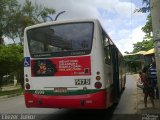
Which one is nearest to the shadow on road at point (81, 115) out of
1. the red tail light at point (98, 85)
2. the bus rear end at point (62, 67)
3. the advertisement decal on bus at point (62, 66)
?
the bus rear end at point (62, 67)

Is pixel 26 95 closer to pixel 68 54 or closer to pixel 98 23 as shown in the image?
pixel 68 54

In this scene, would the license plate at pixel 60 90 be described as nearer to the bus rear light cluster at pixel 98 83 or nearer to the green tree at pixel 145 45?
the bus rear light cluster at pixel 98 83

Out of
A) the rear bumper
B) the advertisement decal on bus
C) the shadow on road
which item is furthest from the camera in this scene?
the shadow on road

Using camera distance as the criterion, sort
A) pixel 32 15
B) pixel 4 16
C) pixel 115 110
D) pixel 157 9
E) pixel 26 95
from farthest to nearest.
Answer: pixel 32 15
pixel 4 16
pixel 115 110
pixel 26 95
pixel 157 9

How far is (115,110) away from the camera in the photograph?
1703 cm

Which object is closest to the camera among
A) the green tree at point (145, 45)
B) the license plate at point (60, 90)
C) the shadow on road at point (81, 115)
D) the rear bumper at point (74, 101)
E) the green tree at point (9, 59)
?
the rear bumper at point (74, 101)

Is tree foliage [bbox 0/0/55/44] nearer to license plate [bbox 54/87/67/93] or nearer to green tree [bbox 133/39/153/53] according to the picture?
green tree [bbox 133/39/153/53]

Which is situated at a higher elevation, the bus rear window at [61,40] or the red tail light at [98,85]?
the bus rear window at [61,40]

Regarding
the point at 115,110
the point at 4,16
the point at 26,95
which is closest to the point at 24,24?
the point at 4,16

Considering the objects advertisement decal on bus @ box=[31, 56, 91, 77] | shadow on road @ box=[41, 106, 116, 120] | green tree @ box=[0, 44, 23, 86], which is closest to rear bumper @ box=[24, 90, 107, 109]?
advertisement decal on bus @ box=[31, 56, 91, 77]

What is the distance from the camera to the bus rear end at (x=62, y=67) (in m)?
12.2

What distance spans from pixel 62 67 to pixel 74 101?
1173 millimetres

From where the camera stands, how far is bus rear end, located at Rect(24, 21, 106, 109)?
1216 centimetres

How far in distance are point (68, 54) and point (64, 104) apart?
1.57 metres
